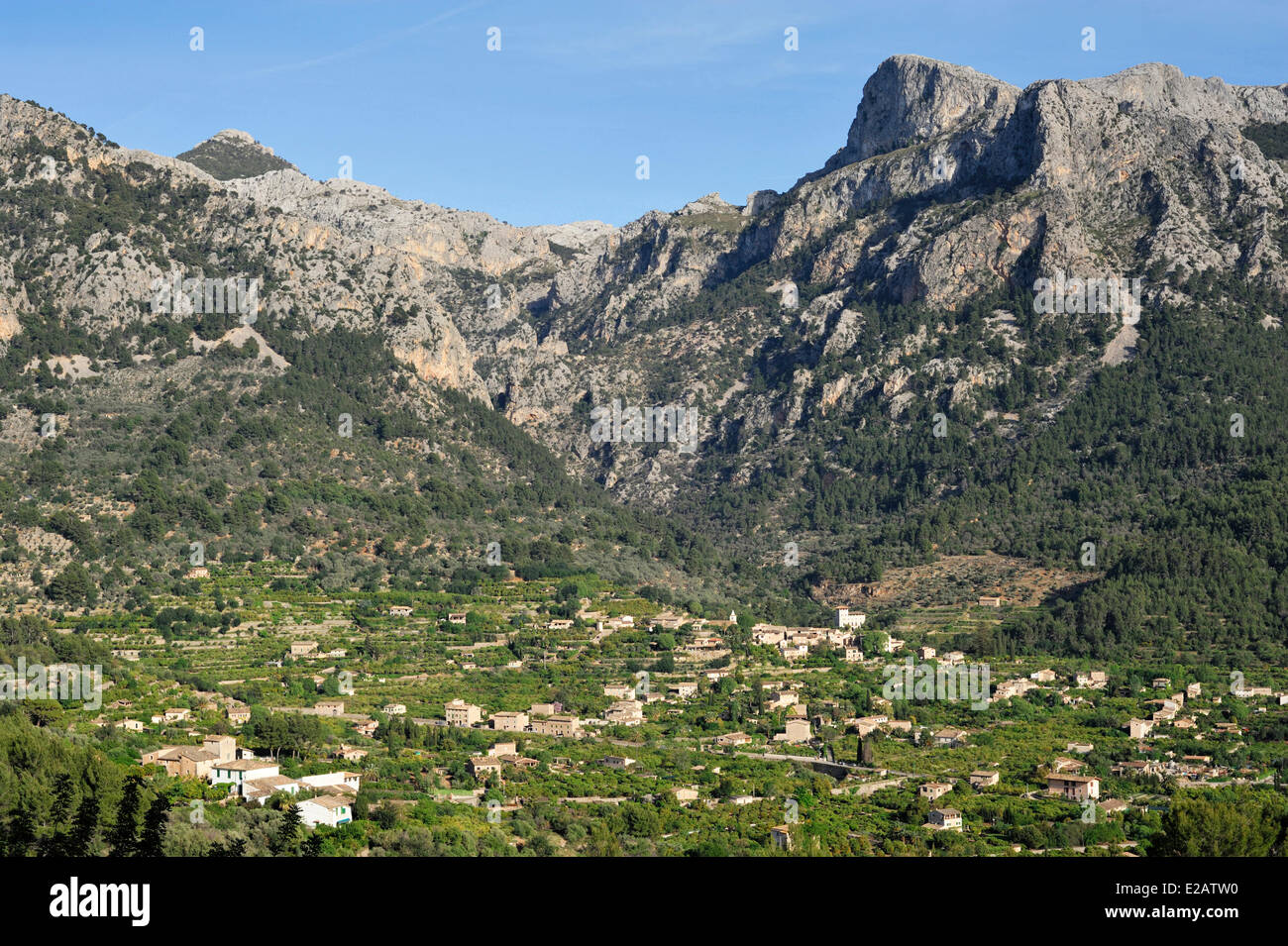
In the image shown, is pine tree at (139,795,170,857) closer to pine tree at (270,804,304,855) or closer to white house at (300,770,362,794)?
pine tree at (270,804,304,855)

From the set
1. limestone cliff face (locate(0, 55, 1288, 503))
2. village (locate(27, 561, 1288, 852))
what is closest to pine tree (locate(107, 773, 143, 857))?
village (locate(27, 561, 1288, 852))

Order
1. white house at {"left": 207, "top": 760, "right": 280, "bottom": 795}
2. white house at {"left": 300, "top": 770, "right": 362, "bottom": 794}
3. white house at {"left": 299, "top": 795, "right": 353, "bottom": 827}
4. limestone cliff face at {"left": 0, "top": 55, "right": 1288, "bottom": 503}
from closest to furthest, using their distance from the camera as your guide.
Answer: white house at {"left": 299, "top": 795, "right": 353, "bottom": 827} → white house at {"left": 207, "top": 760, "right": 280, "bottom": 795} → white house at {"left": 300, "top": 770, "right": 362, "bottom": 794} → limestone cliff face at {"left": 0, "top": 55, "right": 1288, "bottom": 503}

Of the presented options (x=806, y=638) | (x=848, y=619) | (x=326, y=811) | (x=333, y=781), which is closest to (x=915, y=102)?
(x=848, y=619)

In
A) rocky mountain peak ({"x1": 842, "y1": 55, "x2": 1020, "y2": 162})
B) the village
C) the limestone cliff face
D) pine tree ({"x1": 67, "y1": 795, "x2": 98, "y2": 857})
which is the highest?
rocky mountain peak ({"x1": 842, "y1": 55, "x2": 1020, "y2": 162})

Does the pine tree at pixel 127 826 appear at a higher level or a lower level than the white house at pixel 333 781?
higher

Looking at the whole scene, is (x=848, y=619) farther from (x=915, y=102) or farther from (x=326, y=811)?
(x=915, y=102)

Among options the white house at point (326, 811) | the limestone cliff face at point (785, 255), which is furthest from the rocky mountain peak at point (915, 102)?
the white house at point (326, 811)

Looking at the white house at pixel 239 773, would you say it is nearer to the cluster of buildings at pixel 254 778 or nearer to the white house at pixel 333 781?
the cluster of buildings at pixel 254 778

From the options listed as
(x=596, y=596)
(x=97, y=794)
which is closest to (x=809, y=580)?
(x=596, y=596)

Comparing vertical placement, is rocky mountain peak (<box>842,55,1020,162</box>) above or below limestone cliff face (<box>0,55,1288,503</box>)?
above

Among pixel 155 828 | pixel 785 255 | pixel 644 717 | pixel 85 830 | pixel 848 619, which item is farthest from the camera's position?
pixel 785 255

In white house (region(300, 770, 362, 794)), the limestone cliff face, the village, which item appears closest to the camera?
white house (region(300, 770, 362, 794))

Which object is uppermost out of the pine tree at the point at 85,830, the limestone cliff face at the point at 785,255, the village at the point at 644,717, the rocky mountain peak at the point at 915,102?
the rocky mountain peak at the point at 915,102
